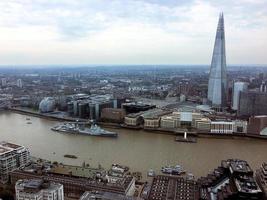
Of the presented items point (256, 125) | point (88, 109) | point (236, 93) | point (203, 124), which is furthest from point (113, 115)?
point (236, 93)

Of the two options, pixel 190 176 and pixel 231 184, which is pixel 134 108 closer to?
pixel 190 176

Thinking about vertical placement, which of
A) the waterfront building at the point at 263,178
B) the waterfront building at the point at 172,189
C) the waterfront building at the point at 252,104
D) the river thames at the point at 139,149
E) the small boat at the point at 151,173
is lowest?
the river thames at the point at 139,149

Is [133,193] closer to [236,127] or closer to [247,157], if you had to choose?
[247,157]

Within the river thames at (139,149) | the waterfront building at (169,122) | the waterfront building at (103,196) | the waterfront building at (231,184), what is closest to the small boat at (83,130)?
the river thames at (139,149)

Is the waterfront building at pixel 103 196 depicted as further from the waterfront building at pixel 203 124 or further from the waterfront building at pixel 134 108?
the waterfront building at pixel 134 108

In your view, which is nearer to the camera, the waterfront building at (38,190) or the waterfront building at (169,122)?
the waterfront building at (38,190)

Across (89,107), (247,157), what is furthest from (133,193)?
(89,107)
